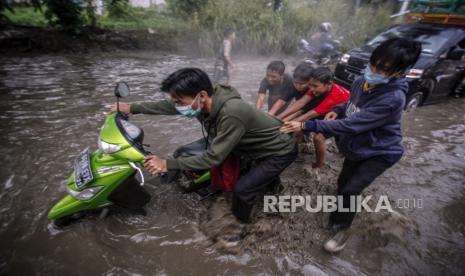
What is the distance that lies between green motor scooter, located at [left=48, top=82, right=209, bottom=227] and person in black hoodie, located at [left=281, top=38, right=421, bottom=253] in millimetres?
1285

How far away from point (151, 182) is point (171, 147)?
1003 mm

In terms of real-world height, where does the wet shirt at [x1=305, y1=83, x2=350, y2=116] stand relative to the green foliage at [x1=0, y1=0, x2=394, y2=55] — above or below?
below

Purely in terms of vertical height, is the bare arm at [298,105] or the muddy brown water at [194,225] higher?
the bare arm at [298,105]

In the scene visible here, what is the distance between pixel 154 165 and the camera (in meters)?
1.84

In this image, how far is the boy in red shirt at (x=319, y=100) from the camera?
312 cm

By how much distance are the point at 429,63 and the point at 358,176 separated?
16.3ft

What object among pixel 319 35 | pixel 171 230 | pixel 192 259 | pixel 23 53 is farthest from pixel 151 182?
pixel 319 35

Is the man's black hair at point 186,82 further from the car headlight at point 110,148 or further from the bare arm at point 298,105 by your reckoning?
the bare arm at point 298,105

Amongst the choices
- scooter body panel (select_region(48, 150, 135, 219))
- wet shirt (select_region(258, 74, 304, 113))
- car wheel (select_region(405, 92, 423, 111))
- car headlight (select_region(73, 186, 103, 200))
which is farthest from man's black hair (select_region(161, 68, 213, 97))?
car wheel (select_region(405, 92, 423, 111))

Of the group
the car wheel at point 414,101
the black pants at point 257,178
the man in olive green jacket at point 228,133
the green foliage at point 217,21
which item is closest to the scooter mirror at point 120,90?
the man in olive green jacket at point 228,133

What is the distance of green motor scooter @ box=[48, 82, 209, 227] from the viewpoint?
6.28ft

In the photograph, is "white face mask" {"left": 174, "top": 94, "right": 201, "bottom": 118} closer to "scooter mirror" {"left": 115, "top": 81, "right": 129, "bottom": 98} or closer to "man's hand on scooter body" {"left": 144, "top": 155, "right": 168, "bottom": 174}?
"man's hand on scooter body" {"left": 144, "top": 155, "right": 168, "bottom": 174}

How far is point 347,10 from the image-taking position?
1375 centimetres

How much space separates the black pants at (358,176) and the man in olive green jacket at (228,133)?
0.58 metres
